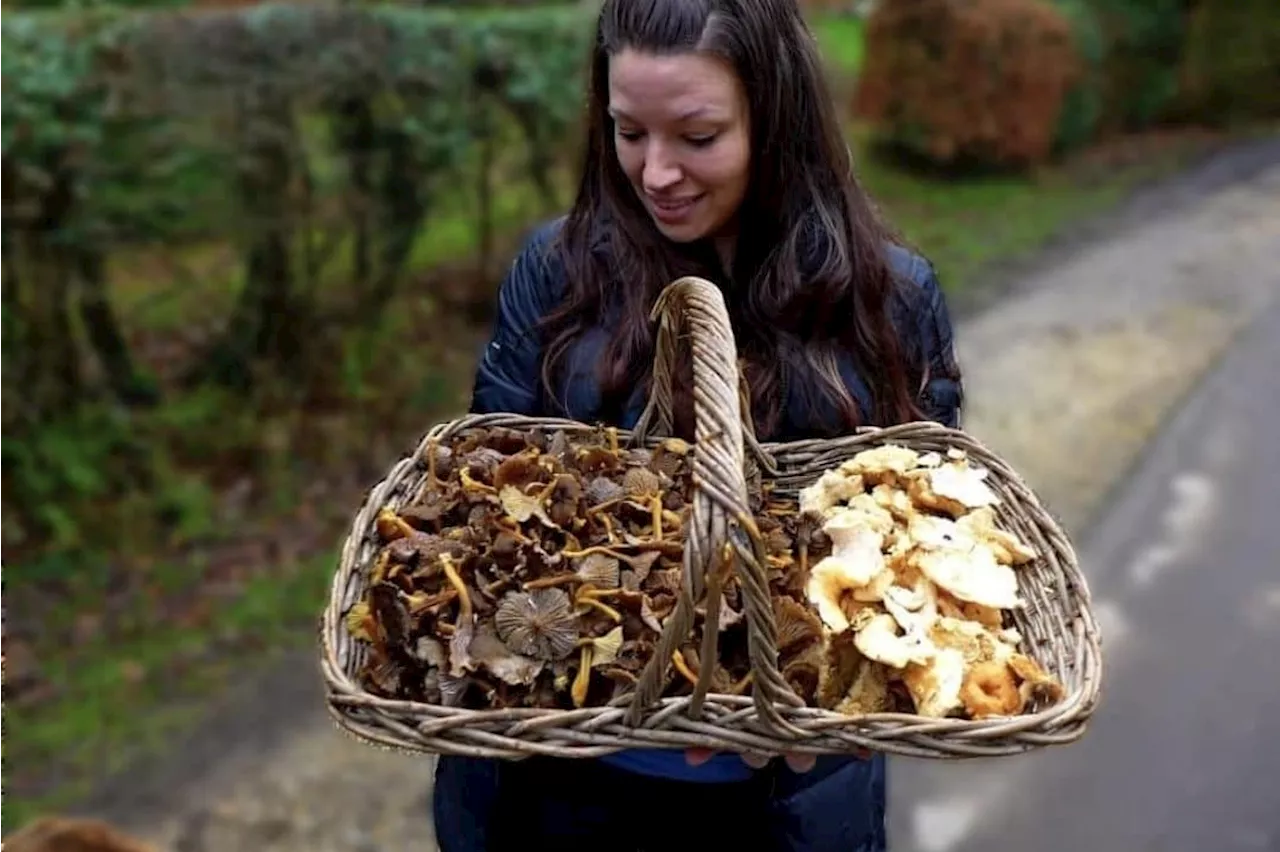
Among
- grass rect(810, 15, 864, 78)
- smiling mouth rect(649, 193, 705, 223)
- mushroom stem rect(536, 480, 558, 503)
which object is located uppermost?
smiling mouth rect(649, 193, 705, 223)

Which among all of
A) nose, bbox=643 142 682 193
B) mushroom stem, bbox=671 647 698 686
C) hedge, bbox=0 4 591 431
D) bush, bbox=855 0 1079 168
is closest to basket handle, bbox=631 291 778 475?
nose, bbox=643 142 682 193

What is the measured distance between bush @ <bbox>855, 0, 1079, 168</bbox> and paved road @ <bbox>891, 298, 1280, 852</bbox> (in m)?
4.92

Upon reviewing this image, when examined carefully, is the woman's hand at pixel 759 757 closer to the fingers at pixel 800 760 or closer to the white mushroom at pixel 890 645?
the fingers at pixel 800 760

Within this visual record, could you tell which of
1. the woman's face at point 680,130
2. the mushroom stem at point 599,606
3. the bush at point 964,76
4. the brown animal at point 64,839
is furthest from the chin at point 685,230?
the bush at point 964,76

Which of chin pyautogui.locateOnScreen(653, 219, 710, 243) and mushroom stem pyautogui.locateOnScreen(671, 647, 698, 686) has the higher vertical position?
chin pyautogui.locateOnScreen(653, 219, 710, 243)

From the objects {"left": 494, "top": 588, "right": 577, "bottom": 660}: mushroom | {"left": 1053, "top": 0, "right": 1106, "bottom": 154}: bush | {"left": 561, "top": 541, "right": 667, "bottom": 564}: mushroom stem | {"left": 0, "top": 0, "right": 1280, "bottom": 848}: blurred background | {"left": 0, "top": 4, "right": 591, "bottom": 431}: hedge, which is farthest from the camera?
{"left": 1053, "top": 0, "right": 1106, "bottom": 154}: bush

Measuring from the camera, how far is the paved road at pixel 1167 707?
11.0 ft

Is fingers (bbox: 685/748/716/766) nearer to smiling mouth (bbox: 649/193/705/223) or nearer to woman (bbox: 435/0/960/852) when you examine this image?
woman (bbox: 435/0/960/852)

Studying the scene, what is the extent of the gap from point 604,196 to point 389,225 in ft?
11.1

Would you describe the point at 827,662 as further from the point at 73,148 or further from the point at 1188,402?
the point at 1188,402

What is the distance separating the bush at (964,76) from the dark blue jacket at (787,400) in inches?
315

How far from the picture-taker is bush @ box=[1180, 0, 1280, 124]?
39.5 feet

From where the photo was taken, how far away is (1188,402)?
5910mm

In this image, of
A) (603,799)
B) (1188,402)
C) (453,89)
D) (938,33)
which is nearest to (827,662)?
(603,799)
